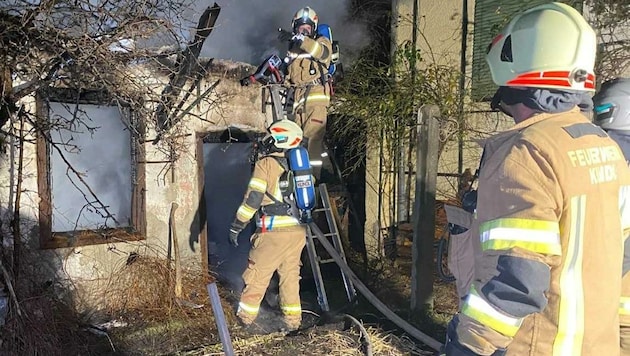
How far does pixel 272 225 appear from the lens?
4762mm

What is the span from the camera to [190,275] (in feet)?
18.9

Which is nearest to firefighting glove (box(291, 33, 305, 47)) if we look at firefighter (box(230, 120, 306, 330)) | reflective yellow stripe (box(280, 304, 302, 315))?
firefighter (box(230, 120, 306, 330))

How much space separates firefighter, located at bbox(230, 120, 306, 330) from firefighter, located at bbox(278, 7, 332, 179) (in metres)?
0.95

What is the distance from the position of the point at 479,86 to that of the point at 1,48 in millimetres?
5448

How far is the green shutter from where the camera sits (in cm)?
610

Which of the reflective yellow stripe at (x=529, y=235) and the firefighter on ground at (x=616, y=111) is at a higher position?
the firefighter on ground at (x=616, y=111)

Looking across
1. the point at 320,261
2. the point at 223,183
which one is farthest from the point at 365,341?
the point at 223,183

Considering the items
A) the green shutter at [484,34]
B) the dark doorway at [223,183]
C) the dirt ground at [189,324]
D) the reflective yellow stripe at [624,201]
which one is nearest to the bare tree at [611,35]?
the green shutter at [484,34]

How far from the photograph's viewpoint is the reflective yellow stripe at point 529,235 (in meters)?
1.57

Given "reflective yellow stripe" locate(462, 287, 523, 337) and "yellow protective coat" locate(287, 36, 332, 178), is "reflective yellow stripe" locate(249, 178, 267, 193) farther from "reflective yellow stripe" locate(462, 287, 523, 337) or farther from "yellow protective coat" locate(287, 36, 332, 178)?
"reflective yellow stripe" locate(462, 287, 523, 337)

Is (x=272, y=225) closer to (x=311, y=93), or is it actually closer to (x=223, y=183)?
(x=311, y=93)

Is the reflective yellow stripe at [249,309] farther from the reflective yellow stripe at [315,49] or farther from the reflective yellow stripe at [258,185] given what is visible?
the reflective yellow stripe at [315,49]

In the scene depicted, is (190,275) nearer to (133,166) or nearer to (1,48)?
(133,166)

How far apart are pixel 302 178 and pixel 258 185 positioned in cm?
44
